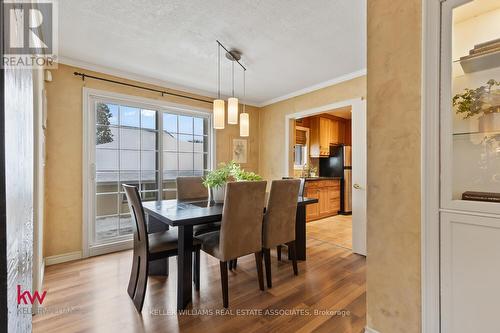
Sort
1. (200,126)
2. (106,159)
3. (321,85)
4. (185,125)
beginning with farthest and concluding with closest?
(200,126) < (185,125) < (321,85) < (106,159)

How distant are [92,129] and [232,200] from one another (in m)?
2.39

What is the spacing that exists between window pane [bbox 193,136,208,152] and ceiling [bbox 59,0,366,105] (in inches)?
40.9

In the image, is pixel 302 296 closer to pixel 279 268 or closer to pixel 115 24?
pixel 279 268

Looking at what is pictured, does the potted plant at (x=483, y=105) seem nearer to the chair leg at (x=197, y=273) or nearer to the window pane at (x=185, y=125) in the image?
the chair leg at (x=197, y=273)

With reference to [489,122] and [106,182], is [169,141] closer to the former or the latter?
[106,182]

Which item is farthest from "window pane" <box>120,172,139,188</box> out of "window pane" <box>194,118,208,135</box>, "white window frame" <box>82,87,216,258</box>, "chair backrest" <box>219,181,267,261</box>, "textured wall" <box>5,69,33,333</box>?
"textured wall" <box>5,69,33,333</box>

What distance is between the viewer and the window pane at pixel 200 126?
4247mm

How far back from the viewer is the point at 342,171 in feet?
18.9

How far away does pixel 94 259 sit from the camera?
302 cm

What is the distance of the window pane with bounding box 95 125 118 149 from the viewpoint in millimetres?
3248

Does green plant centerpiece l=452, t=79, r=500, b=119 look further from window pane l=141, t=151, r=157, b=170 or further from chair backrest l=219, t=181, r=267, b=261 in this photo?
window pane l=141, t=151, r=157, b=170

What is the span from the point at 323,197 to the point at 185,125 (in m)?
3.31

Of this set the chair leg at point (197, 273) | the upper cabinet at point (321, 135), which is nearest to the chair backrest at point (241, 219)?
the chair leg at point (197, 273)

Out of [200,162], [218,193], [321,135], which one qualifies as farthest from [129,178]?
[321,135]
